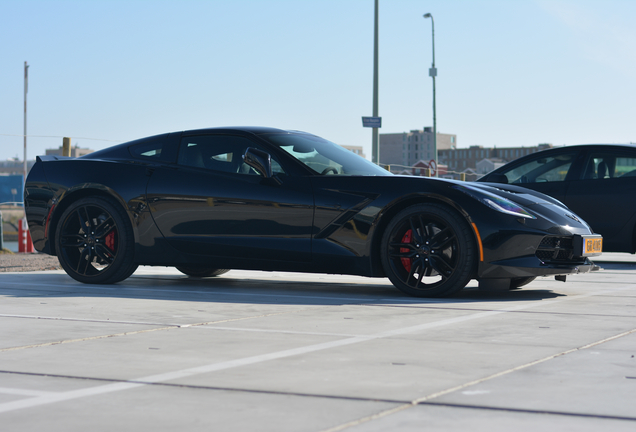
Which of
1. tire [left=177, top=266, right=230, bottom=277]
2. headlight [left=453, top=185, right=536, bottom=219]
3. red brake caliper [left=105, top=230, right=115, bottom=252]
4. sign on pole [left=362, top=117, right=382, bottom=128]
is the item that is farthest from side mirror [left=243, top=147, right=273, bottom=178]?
sign on pole [left=362, top=117, right=382, bottom=128]

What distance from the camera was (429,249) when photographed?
5.87 meters

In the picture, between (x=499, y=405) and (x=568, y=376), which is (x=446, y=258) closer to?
(x=568, y=376)

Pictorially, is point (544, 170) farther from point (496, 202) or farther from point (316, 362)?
point (316, 362)

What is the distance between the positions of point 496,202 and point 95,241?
340 centimetres

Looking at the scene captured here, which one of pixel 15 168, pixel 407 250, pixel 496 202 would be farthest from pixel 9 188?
pixel 15 168

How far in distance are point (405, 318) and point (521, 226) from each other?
4.52ft

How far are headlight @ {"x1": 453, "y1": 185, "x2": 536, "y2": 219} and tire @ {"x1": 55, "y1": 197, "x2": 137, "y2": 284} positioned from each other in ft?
9.34

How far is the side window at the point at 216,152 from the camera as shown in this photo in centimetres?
657

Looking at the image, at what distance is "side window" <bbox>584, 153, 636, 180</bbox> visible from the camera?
9.29 metres

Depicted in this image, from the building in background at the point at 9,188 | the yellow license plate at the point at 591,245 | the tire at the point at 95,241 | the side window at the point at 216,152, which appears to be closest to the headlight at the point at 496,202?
the yellow license plate at the point at 591,245

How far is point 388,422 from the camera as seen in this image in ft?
8.24

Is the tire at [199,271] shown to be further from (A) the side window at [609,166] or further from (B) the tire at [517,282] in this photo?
(A) the side window at [609,166]

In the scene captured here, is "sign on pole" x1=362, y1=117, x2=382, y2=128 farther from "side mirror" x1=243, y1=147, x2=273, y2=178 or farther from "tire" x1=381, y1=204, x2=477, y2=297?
"tire" x1=381, y1=204, x2=477, y2=297

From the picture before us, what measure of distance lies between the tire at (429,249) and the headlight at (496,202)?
0.19 m
